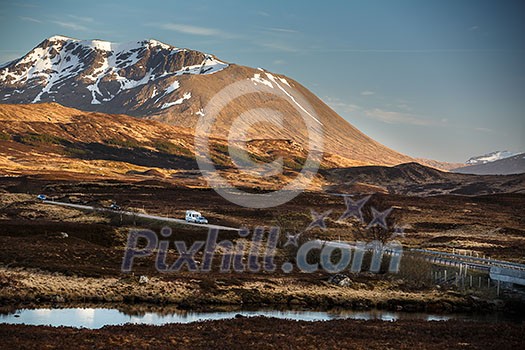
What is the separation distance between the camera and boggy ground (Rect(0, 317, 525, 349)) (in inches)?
1276

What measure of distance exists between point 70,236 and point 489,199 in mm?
112318

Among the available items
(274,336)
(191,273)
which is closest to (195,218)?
(191,273)

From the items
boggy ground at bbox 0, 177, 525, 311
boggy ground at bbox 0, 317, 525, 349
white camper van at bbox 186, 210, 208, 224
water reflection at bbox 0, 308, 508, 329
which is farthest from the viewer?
white camper van at bbox 186, 210, 208, 224

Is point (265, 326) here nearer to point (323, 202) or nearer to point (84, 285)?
point (84, 285)

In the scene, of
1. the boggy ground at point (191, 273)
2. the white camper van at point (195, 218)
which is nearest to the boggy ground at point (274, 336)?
the boggy ground at point (191, 273)

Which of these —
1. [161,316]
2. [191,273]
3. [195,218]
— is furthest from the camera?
[195,218]

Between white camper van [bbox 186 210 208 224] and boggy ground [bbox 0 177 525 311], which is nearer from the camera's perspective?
boggy ground [bbox 0 177 525 311]

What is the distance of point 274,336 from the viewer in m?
36.4

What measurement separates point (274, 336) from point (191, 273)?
2220 cm

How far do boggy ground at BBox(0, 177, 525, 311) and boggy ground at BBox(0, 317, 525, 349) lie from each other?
9.71 m

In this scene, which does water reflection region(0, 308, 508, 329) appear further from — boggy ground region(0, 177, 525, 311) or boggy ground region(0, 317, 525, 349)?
boggy ground region(0, 317, 525, 349)

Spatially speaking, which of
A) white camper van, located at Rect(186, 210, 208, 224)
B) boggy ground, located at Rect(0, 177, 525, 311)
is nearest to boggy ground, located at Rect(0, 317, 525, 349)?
boggy ground, located at Rect(0, 177, 525, 311)

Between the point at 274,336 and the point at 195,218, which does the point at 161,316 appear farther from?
the point at 195,218

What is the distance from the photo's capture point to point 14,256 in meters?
54.4
